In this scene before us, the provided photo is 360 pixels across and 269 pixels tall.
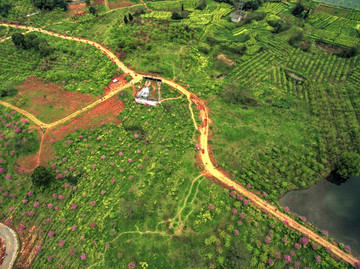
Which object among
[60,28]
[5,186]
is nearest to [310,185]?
[5,186]

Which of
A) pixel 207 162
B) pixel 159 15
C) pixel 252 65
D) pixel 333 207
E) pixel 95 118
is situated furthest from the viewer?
pixel 159 15

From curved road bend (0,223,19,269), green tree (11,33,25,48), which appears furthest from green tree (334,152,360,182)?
green tree (11,33,25,48)

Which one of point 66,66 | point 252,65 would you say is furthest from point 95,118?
point 252,65

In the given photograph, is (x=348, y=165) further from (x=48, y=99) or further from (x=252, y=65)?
(x=48, y=99)

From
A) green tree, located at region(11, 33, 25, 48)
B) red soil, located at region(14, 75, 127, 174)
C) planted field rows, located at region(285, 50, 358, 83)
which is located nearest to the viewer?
red soil, located at region(14, 75, 127, 174)

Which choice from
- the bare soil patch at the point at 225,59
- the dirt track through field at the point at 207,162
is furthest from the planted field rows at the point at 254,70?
the dirt track through field at the point at 207,162

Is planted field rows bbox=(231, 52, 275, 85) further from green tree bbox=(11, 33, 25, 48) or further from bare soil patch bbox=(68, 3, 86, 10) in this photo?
bare soil patch bbox=(68, 3, 86, 10)
